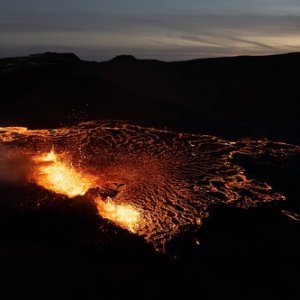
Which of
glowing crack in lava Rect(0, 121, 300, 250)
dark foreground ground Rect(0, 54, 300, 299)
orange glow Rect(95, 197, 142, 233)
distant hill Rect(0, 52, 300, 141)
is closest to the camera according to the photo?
dark foreground ground Rect(0, 54, 300, 299)

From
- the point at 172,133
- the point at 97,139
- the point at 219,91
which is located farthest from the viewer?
the point at 219,91

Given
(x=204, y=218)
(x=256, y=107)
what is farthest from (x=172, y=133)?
(x=204, y=218)

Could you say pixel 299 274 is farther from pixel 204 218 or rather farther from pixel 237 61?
pixel 237 61

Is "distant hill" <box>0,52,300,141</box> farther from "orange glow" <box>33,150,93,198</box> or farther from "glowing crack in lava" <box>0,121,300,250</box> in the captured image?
"orange glow" <box>33,150,93,198</box>

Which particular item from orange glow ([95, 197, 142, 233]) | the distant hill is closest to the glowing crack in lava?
orange glow ([95, 197, 142, 233])

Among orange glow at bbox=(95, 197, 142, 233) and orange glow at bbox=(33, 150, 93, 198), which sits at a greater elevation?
orange glow at bbox=(95, 197, 142, 233)

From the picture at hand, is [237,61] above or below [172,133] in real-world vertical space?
above

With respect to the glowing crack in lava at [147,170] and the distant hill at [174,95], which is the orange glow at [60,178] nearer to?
the glowing crack in lava at [147,170]
